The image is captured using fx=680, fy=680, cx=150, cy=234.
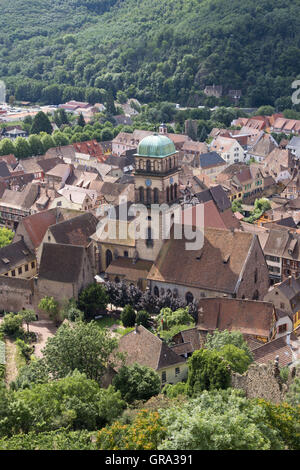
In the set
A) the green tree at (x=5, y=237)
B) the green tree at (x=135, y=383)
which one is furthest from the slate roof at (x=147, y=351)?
the green tree at (x=5, y=237)

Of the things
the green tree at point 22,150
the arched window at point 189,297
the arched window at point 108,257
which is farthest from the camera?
the green tree at point 22,150

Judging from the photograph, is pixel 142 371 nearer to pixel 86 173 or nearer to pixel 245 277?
pixel 245 277

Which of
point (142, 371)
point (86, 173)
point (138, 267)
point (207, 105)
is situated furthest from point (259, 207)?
point (207, 105)

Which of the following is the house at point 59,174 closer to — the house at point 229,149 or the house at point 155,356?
the house at point 229,149

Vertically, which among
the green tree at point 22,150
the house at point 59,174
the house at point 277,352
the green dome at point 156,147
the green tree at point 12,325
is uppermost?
the green dome at point 156,147
